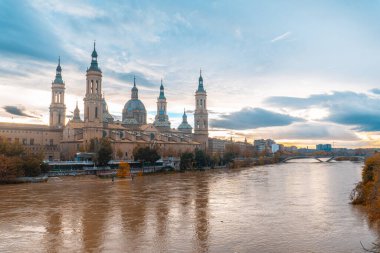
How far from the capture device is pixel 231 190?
32.1 meters

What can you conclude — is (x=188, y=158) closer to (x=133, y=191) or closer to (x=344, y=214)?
(x=133, y=191)

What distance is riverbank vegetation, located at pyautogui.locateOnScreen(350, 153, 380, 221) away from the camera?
17.4m

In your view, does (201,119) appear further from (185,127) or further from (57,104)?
(57,104)

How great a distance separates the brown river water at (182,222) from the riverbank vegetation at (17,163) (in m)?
7.12

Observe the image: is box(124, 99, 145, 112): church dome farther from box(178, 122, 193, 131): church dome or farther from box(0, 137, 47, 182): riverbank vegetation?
box(0, 137, 47, 182): riverbank vegetation

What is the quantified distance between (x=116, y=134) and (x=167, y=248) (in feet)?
182

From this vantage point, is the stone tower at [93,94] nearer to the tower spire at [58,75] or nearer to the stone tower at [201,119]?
the tower spire at [58,75]

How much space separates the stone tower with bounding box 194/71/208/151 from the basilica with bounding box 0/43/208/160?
7475 millimetres

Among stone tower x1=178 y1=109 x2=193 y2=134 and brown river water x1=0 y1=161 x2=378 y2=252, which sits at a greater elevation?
stone tower x1=178 y1=109 x2=193 y2=134

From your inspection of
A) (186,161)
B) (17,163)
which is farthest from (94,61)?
(17,163)

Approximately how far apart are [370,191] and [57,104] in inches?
2556

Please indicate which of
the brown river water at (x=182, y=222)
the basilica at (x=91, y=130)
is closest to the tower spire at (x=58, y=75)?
the basilica at (x=91, y=130)

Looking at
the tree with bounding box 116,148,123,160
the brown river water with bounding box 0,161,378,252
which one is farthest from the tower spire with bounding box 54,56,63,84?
the brown river water with bounding box 0,161,378,252

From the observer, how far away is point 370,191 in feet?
68.0
